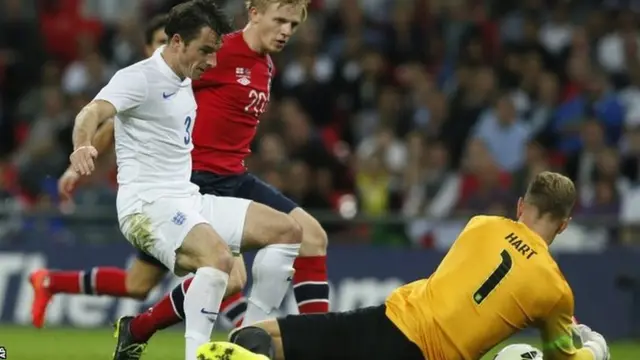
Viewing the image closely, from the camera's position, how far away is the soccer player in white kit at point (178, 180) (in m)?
7.72

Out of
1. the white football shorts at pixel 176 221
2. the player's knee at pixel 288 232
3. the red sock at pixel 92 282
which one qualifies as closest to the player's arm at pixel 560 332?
the player's knee at pixel 288 232

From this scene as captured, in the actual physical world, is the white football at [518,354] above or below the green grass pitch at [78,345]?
above

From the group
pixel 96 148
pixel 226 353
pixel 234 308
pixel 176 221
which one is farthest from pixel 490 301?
pixel 96 148

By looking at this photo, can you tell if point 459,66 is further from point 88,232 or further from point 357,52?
point 88,232

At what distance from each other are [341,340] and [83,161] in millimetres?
1584

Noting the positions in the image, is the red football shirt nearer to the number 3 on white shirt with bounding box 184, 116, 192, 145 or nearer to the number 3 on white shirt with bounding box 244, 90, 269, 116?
the number 3 on white shirt with bounding box 244, 90, 269, 116

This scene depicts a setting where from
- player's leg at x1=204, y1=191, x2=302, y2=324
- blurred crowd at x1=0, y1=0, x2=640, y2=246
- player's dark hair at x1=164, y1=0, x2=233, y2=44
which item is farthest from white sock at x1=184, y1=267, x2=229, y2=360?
Answer: blurred crowd at x1=0, y1=0, x2=640, y2=246

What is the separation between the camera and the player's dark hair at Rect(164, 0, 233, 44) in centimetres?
804

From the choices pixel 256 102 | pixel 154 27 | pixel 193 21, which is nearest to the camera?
pixel 193 21

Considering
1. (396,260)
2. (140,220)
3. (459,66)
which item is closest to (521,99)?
(459,66)

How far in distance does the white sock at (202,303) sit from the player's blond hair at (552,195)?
1720 millimetres

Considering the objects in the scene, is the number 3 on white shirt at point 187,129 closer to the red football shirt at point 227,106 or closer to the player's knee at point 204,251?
the player's knee at point 204,251

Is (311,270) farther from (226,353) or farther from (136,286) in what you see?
(226,353)

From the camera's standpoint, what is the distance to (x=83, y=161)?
24.1ft
